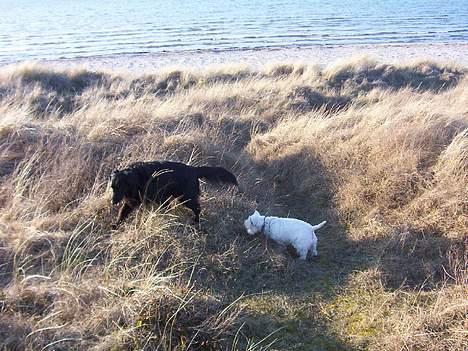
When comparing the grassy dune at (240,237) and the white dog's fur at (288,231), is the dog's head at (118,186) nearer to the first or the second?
the grassy dune at (240,237)

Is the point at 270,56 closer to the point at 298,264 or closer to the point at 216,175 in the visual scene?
the point at 216,175

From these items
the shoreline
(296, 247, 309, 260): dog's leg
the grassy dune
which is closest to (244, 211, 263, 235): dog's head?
the grassy dune

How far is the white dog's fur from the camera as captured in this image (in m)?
5.11

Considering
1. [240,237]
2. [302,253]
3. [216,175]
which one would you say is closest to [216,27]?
[216,175]

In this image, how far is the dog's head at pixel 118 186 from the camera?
5.13m

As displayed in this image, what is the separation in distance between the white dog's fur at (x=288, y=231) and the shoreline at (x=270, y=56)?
15660 millimetres

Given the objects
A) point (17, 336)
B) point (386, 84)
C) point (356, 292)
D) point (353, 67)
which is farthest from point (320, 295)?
point (353, 67)

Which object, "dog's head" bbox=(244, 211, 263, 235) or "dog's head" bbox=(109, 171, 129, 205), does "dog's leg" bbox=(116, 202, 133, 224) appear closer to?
"dog's head" bbox=(109, 171, 129, 205)

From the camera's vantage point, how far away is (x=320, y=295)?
14.6 ft

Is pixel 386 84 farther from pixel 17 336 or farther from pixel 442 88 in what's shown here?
pixel 17 336

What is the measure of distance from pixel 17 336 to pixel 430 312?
9.87 feet

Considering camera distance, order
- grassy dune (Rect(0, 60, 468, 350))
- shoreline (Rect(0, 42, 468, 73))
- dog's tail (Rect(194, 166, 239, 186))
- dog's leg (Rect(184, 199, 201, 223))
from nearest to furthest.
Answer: grassy dune (Rect(0, 60, 468, 350)) → dog's leg (Rect(184, 199, 201, 223)) → dog's tail (Rect(194, 166, 239, 186)) → shoreline (Rect(0, 42, 468, 73))

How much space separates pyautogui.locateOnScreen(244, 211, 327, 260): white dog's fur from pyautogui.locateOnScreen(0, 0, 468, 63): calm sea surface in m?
21.2

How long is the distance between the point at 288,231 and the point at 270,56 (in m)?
18.9
